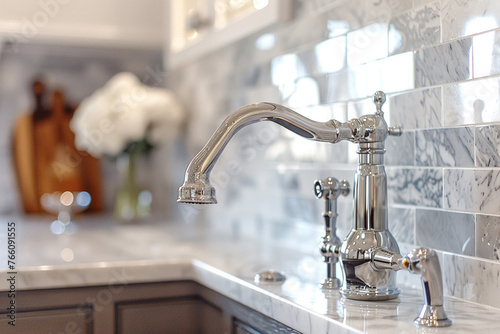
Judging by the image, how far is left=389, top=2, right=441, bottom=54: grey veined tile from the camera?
89cm

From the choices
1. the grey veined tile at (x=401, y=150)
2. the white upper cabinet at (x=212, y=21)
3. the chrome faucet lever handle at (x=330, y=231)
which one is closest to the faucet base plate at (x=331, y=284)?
the chrome faucet lever handle at (x=330, y=231)

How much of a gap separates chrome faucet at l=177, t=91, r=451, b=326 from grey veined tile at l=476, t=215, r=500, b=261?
0.11m

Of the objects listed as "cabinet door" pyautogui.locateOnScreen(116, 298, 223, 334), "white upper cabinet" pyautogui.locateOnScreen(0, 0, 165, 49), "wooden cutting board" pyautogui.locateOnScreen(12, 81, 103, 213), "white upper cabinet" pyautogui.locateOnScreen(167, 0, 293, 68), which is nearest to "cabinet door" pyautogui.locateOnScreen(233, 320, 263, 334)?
"cabinet door" pyautogui.locateOnScreen(116, 298, 223, 334)

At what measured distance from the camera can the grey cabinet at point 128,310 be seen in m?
1.04

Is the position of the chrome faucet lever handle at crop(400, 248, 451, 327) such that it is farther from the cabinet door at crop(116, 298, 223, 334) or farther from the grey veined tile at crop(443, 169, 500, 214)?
the cabinet door at crop(116, 298, 223, 334)

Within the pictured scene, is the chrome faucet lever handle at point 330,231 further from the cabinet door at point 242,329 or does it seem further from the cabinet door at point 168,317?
the cabinet door at point 168,317

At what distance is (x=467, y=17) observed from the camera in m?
0.83

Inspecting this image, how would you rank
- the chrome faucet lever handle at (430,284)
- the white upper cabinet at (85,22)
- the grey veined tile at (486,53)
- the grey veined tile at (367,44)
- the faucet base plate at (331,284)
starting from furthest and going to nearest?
the white upper cabinet at (85,22) < the grey veined tile at (367,44) < the faucet base plate at (331,284) < the grey veined tile at (486,53) < the chrome faucet lever handle at (430,284)

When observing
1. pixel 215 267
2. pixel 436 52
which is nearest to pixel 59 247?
pixel 215 267

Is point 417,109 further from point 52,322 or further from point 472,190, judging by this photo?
point 52,322

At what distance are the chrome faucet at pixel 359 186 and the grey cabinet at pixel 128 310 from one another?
261 mm

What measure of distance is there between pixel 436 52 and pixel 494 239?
292 mm

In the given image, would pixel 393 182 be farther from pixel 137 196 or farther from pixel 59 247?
pixel 137 196

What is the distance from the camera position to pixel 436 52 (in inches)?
35.1
